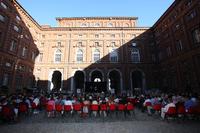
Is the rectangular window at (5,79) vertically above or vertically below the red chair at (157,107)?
above

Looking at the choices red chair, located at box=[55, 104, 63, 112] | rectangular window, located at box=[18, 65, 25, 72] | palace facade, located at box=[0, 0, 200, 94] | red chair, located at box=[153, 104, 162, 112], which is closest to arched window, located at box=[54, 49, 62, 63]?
palace facade, located at box=[0, 0, 200, 94]

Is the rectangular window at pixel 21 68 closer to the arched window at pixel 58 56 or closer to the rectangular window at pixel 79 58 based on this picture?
the arched window at pixel 58 56

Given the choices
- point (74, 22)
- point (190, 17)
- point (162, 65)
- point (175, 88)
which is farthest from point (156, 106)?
point (74, 22)

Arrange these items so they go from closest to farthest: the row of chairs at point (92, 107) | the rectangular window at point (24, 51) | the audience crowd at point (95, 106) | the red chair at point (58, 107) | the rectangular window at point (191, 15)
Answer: the audience crowd at point (95, 106)
the red chair at point (58, 107)
the row of chairs at point (92, 107)
the rectangular window at point (191, 15)
the rectangular window at point (24, 51)

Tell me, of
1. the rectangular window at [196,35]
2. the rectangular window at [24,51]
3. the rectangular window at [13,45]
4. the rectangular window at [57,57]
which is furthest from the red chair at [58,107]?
the rectangular window at [57,57]

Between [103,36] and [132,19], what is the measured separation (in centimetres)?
983

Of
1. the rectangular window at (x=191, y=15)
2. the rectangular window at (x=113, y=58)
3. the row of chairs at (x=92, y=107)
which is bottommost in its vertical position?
the row of chairs at (x=92, y=107)

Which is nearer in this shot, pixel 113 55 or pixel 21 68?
pixel 21 68

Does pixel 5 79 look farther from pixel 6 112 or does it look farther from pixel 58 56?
pixel 6 112

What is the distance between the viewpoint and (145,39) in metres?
30.5

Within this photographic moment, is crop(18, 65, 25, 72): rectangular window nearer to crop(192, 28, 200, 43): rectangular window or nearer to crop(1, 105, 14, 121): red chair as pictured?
crop(1, 105, 14, 121): red chair

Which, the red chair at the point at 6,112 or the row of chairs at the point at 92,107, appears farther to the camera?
the row of chairs at the point at 92,107

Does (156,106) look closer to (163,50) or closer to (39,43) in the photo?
(163,50)

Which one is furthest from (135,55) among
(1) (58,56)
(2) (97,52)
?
(1) (58,56)
